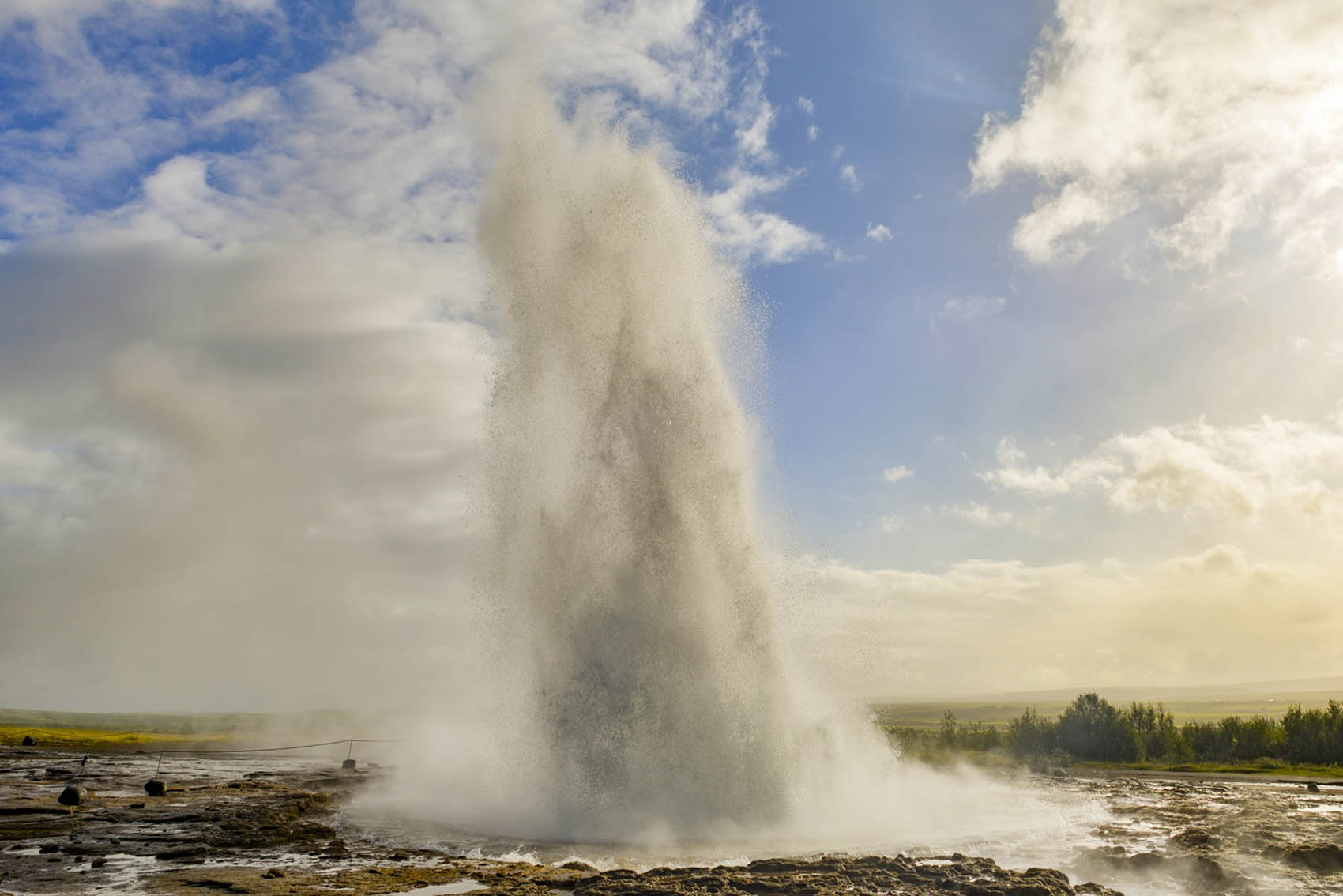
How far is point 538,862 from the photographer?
59.9ft

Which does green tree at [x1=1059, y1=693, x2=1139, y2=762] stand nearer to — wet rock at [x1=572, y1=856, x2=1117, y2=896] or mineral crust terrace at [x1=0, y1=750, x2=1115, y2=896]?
wet rock at [x1=572, y1=856, x2=1117, y2=896]

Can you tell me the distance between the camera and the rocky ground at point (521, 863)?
15.6 meters

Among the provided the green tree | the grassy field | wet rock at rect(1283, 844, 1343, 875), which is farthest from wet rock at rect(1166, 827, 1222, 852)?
the grassy field

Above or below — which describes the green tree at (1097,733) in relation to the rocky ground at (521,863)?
below

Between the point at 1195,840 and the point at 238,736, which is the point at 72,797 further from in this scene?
the point at 238,736

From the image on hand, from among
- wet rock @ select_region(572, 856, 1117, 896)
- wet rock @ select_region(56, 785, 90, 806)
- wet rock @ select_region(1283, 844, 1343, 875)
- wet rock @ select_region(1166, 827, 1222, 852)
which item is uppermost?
wet rock @ select_region(572, 856, 1117, 896)

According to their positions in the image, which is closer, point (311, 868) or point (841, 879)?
point (841, 879)

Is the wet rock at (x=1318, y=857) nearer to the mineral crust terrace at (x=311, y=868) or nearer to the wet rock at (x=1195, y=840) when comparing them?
the wet rock at (x=1195, y=840)

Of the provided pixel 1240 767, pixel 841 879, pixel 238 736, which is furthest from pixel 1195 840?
pixel 238 736

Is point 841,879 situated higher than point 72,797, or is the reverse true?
point 841,879

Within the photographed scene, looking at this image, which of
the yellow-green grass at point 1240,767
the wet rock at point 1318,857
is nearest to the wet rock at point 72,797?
the wet rock at point 1318,857

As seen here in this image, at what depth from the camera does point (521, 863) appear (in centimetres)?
1820

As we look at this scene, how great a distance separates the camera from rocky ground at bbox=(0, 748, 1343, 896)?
1557cm

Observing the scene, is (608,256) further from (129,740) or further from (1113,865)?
(129,740)
